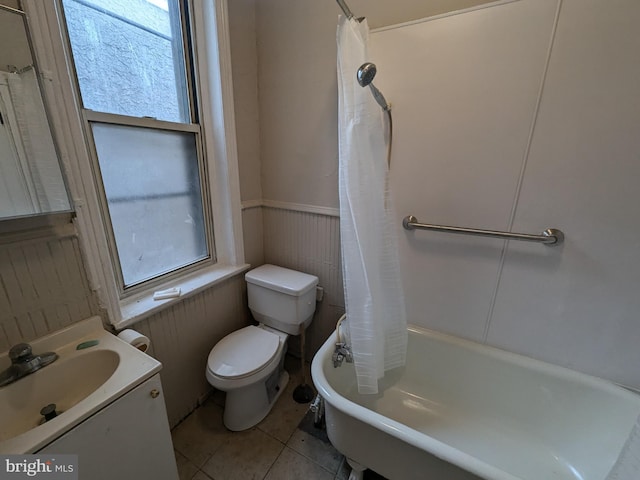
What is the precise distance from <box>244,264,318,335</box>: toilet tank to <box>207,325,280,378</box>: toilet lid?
0.31ft

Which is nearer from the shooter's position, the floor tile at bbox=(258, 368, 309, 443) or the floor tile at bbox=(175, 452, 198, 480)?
the floor tile at bbox=(175, 452, 198, 480)

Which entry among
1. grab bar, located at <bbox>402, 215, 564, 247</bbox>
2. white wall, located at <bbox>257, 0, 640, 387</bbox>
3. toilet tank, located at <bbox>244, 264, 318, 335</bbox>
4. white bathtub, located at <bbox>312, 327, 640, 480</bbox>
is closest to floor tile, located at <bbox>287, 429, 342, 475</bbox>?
white bathtub, located at <bbox>312, 327, 640, 480</bbox>

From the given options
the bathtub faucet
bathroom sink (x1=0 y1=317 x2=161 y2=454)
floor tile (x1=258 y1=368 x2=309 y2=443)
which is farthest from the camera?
floor tile (x1=258 y1=368 x2=309 y2=443)

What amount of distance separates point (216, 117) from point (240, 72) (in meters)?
0.31

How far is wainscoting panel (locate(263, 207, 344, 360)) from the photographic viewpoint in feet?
5.22

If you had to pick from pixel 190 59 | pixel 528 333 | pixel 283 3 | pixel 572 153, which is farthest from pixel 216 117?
pixel 528 333

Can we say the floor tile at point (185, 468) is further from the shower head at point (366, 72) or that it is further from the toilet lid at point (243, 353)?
the shower head at point (366, 72)

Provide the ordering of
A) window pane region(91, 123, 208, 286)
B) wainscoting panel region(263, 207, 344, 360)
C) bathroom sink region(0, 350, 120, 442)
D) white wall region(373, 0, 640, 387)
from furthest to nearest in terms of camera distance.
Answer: wainscoting panel region(263, 207, 344, 360) → window pane region(91, 123, 208, 286) → white wall region(373, 0, 640, 387) → bathroom sink region(0, 350, 120, 442)

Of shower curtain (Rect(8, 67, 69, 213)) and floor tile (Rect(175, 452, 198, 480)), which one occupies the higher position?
shower curtain (Rect(8, 67, 69, 213))

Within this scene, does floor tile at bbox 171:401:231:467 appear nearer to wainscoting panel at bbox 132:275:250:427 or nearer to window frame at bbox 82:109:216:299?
wainscoting panel at bbox 132:275:250:427

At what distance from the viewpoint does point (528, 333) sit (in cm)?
119

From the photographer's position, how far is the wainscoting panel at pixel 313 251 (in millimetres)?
1591

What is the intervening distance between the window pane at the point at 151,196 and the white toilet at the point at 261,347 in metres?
0.44

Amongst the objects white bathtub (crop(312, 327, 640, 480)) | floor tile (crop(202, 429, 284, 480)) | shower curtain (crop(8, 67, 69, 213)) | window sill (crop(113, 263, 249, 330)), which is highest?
shower curtain (crop(8, 67, 69, 213))
